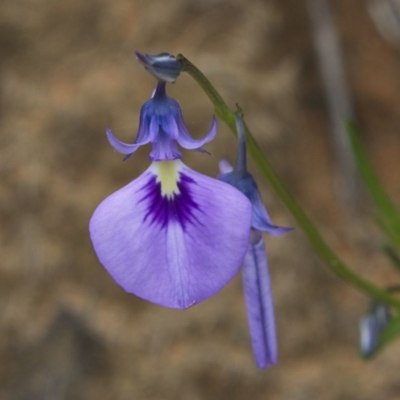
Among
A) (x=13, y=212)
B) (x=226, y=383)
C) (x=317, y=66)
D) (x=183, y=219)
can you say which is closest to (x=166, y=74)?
(x=183, y=219)

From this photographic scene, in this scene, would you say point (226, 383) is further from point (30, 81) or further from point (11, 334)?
point (30, 81)

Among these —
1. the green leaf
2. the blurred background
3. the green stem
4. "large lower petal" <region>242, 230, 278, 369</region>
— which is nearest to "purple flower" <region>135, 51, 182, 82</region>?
the green stem

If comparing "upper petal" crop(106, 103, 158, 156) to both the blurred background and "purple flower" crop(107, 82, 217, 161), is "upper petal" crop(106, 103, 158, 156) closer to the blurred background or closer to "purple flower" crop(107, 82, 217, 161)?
"purple flower" crop(107, 82, 217, 161)

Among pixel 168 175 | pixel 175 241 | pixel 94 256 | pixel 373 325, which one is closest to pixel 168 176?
pixel 168 175

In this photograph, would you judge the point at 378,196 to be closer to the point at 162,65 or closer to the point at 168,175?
the point at 168,175

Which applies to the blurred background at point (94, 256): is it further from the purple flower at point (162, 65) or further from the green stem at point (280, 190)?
the purple flower at point (162, 65)
